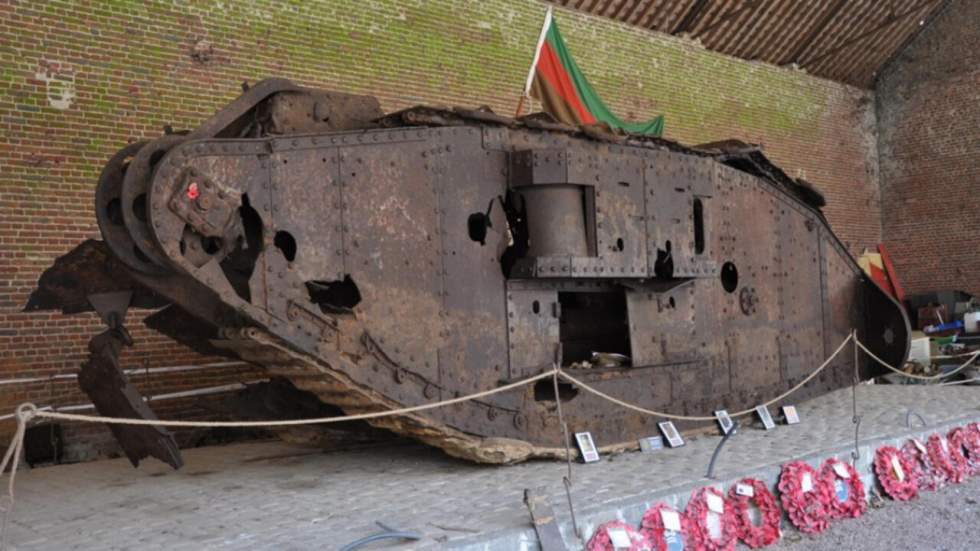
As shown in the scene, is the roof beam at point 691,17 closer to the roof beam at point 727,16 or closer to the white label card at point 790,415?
the roof beam at point 727,16

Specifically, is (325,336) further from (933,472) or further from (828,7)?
(828,7)

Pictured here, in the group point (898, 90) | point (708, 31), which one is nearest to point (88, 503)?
point (708, 31)

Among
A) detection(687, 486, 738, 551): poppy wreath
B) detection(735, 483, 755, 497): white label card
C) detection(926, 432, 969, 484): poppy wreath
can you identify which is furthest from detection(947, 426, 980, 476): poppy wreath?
detection(687, 486, 738, 551): poppy wreath

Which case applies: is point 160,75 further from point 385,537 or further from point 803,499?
point 803,499

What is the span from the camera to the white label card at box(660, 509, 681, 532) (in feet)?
20.0

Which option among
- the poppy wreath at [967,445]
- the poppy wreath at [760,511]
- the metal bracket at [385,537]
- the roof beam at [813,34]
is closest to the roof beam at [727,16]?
the roof beam at [813,34]

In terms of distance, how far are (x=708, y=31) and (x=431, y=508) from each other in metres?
14.7

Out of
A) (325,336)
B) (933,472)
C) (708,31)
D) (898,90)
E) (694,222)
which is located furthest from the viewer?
(898,90)

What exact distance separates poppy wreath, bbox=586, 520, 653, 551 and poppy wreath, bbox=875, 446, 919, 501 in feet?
9.83

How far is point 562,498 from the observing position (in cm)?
628

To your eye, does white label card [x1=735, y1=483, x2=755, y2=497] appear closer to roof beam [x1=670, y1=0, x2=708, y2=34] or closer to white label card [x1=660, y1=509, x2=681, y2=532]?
white label card [x1=660, y1=509, x2=681, y2=532]

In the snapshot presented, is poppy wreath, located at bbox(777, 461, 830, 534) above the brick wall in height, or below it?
below

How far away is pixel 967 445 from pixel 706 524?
4103 millimetres

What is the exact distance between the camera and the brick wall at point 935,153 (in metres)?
21.9
